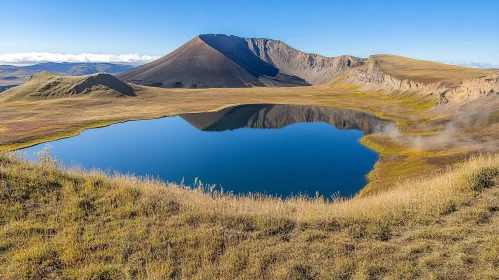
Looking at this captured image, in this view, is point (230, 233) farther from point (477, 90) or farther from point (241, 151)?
point (477, 90)

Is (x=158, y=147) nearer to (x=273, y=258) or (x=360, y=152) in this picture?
(x=360, y=152)

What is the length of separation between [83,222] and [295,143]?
6061 cm

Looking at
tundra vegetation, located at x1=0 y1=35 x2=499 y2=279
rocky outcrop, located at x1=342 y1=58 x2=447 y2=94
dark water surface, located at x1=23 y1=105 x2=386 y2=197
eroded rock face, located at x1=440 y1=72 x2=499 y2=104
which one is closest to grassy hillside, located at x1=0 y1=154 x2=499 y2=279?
tundra vegetation, located at x1=0 y1=35 x2=499 y2=279

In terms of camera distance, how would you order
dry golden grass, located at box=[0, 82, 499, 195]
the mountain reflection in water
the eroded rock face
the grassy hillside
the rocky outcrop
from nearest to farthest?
the grassy hillside
dry golden grass, located at box=[0, 82, 499, 195]
the eroded rock face
the mountain reflection in water
the rocky outcrop

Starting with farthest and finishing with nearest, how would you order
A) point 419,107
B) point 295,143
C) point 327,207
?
point 419,107 → point 295,143 → point 327,207

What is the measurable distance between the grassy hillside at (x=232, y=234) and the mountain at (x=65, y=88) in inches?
5860

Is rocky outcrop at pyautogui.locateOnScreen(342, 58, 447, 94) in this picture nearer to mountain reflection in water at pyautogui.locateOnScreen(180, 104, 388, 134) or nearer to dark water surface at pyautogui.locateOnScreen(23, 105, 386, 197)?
mountain reflection in water at pyautogui.locateOnScreen(180, 104, 388, 134)

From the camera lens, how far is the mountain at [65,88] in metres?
136

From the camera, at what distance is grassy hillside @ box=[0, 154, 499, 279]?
25.2 feet

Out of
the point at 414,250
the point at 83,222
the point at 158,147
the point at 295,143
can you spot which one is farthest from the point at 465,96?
the point at 83,222

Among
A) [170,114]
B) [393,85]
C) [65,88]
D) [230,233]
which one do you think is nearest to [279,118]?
[170,114]

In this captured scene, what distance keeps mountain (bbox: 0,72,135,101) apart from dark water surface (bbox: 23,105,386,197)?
222 ft

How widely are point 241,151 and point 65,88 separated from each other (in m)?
124

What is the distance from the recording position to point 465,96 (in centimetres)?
7369
